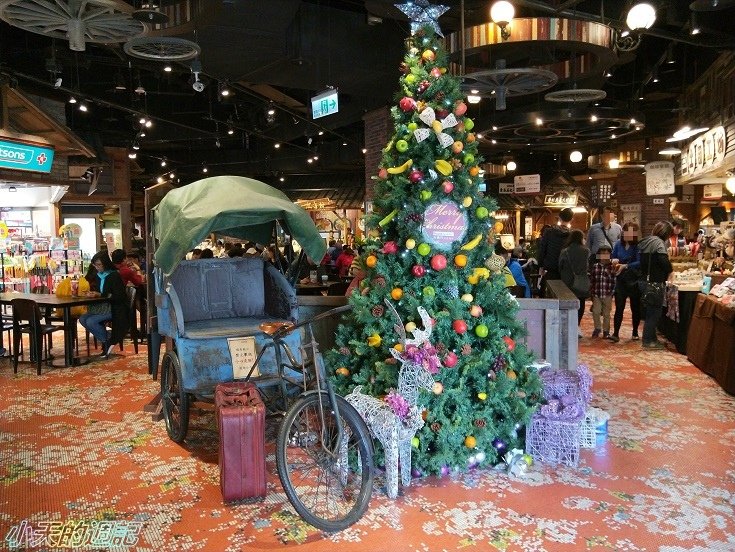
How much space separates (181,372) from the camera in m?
4.86

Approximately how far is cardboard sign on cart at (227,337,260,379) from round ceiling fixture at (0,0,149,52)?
289cm

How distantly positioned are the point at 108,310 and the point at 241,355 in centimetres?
430

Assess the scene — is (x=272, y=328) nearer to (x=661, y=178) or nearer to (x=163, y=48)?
(x=163, y=48)

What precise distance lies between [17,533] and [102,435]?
1.77 meters

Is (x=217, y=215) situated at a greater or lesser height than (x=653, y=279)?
greater

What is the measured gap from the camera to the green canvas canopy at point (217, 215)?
4.75 metres

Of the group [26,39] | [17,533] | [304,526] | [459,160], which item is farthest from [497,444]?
[26,39]

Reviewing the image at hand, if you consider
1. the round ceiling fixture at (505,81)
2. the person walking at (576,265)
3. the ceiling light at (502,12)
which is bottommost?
the person walking at (576,265)

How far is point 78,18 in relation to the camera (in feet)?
17.8

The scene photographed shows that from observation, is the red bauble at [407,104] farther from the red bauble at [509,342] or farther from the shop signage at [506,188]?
the shop signage at [506,188]

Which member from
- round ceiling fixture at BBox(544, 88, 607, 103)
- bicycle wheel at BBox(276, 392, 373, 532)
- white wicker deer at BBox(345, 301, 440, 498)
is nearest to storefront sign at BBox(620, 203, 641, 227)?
round ceiling fixture at BBox(544, 88, 607, 103)

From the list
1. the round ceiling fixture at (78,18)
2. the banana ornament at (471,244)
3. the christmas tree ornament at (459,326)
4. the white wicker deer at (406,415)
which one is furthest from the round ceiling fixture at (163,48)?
the christmas tree ornament at (459,326)

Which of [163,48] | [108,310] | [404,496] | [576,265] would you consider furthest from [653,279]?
[108,310]

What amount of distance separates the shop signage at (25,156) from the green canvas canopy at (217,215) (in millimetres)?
5158
